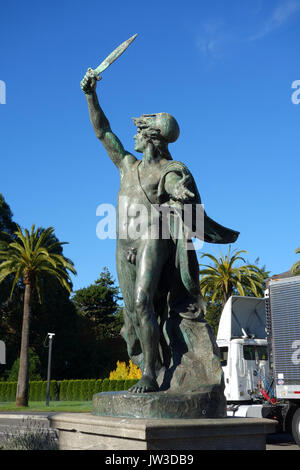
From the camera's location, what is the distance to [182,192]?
16.1 ft

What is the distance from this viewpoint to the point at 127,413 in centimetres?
459

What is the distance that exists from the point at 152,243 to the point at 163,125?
128cm

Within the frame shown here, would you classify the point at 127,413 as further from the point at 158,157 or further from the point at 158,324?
the point at 158,157

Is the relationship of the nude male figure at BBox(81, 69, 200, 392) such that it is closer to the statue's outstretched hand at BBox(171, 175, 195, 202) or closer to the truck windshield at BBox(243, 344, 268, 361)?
the statue's outstretched hand at BBox(171, 175, 195, 202)

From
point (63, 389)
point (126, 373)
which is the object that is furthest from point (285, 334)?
point (63, 389)

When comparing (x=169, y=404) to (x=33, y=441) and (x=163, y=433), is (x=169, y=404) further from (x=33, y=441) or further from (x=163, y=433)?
(x=33, y=441)

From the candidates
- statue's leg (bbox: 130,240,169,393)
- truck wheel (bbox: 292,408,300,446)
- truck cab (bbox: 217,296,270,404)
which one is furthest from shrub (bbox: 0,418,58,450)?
truck cab (bbox: 217,296,270,404)

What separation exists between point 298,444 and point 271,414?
834 mm

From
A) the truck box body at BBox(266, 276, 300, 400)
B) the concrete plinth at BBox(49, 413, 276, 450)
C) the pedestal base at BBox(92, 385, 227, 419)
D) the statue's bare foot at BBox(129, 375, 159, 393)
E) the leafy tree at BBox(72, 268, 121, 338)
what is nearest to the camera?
the concrete plinth at BBox(49, 413, 276, 450)

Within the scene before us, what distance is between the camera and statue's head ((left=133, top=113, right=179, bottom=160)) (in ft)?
18.4

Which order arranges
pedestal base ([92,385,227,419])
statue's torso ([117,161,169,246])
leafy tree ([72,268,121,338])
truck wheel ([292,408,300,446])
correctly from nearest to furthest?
1. pedestal base ([92,385,227,419])
2. statue's torso ([117,161,169,246])
3. truck wheel ([292,408,300,446])
4. leafy tree ([72,268,121,338])

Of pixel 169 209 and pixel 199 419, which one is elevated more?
pixel 169 209

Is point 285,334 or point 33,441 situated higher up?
point 285,334
